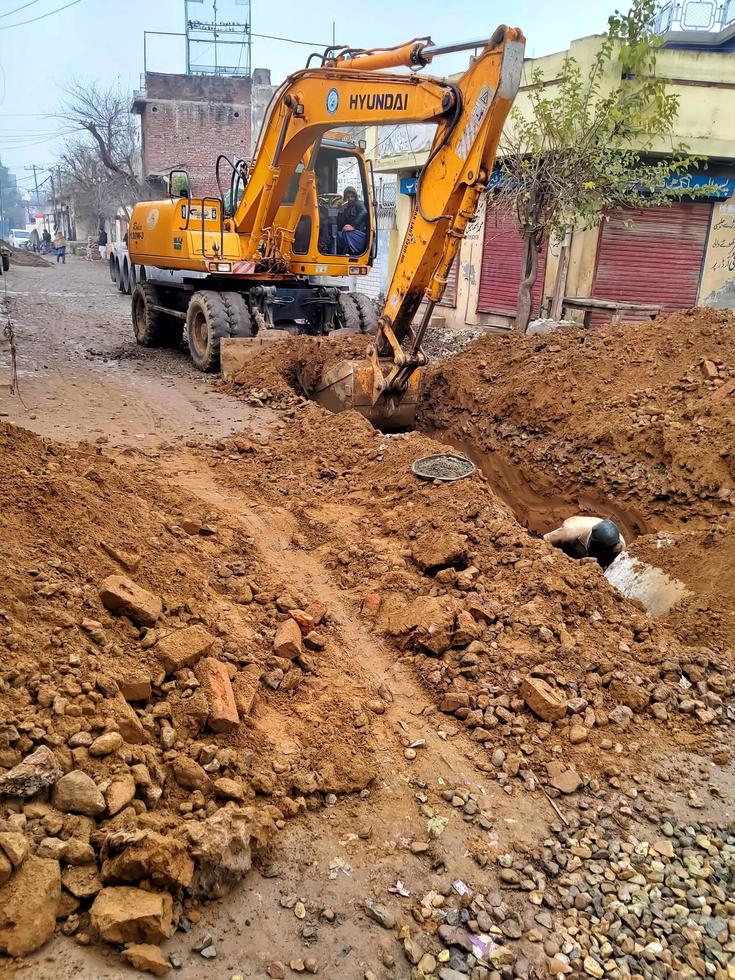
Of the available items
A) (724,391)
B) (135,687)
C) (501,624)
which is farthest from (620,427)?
(135,687)

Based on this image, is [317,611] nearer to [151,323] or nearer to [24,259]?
[151,323]

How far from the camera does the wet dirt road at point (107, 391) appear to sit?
759cm

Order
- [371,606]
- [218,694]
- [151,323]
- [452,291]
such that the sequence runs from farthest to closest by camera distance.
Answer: [452,291] < [151,323] < [371,606] < [218,694]

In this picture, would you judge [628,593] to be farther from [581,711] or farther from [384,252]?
[384,252]

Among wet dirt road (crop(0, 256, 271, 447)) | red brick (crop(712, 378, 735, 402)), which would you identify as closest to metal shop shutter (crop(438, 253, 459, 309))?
wet dirt road (crop(0, 256, 271, 447))

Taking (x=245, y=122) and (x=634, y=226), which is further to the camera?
(x=245, y=122)

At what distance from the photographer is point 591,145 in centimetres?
1105

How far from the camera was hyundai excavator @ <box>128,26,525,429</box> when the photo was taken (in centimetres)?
679

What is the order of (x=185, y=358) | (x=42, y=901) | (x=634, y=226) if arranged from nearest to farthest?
(x=42, y=901)
(x=185, y=358)
(x=634, y=226)

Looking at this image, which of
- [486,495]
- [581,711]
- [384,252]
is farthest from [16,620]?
[384,252]

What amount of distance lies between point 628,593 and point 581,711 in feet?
6.59

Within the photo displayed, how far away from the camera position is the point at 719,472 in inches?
256

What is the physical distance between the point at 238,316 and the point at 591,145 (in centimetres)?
594

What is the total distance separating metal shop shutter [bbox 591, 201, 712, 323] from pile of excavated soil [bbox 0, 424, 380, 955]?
12231mm
